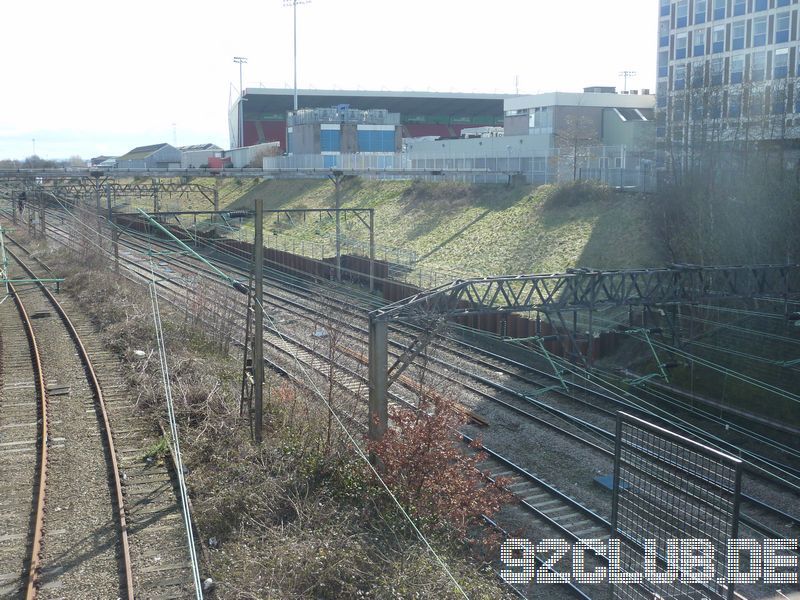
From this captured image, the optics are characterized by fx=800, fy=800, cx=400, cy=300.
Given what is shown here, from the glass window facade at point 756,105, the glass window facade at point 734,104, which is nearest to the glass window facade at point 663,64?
the glass window facade at point 734,104

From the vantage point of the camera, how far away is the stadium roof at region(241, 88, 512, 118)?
77.3 meters

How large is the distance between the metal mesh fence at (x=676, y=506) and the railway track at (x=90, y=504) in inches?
209

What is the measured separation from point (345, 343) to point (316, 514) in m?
10.3

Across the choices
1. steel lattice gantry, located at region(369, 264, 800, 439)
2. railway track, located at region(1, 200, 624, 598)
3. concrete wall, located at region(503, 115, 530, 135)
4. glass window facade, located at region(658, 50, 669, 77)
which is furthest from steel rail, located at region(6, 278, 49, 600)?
concrete wall, located at region(503, 115, 530, 135)

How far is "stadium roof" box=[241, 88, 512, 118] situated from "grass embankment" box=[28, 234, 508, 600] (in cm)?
6339

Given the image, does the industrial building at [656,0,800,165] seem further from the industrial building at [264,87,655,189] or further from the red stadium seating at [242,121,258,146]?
the red stadium seating at [242,121,258,146]

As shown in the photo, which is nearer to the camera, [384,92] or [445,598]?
[445,598]

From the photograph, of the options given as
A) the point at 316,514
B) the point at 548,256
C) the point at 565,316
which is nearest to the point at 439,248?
the point at 548,256

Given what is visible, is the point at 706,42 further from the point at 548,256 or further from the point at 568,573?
the point at 568,573

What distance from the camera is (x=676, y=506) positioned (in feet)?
20.5

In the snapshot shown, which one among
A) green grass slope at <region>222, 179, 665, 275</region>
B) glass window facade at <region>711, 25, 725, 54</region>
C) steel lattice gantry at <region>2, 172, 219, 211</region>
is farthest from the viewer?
steel lattice gantry at <region>2, 172, 219, 211</region>

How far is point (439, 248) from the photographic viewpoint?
120ft

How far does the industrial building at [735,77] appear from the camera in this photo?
88.2 feet

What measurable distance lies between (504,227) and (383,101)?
4662 cm
